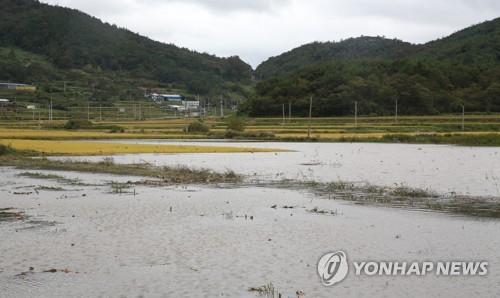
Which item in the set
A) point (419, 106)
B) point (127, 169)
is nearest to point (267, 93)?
point (419, 106)

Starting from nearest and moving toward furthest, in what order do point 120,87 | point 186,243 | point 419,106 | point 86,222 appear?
1. point 186,243
2. point 86,222
3. point 419,106
4. point 120,87

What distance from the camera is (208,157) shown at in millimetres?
36969

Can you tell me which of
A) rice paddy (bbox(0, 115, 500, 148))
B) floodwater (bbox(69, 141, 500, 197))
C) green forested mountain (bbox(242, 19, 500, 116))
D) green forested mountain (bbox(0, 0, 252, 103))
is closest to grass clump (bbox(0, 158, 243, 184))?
floodwater (bbox(69, 141, 500, 197))

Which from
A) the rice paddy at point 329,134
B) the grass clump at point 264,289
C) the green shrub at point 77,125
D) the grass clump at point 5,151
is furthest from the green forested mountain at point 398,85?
the grass clump at point 264,289

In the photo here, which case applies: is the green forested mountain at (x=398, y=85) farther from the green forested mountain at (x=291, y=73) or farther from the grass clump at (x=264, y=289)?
the grass clump at (x=264, y=289)

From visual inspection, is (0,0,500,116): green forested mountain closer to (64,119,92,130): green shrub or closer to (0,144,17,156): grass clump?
(64,119,92,130): green shrub

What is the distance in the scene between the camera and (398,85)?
109 metres

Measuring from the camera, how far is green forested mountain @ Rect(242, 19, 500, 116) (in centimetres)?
10469

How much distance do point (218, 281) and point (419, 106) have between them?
332 ft

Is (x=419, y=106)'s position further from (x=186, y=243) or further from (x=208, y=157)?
(x=186, y=243)

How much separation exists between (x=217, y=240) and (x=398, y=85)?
337ft

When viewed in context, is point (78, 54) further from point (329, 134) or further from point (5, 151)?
point (5, 151)

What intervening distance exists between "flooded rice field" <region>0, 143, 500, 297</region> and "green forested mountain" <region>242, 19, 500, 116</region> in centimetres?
8707

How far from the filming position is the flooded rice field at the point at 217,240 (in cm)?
874
